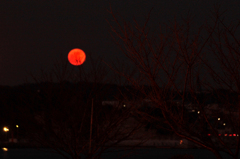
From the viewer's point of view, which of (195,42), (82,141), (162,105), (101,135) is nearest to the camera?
(162,105)

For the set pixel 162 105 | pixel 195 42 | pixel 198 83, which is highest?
pixel 195 42

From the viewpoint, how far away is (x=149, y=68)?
207 inches

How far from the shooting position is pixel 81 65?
10547 mm

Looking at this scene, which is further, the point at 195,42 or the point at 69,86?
the point at 69,86

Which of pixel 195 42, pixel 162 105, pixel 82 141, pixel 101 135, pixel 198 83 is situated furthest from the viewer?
pixel 82 141

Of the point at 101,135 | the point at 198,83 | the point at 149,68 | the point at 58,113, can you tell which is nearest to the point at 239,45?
the point at 198,83

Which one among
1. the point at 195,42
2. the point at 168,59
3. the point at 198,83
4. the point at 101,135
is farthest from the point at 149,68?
the point at 101,135

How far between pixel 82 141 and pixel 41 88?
224 centimetres

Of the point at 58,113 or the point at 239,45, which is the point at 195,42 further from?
the point at 58,113

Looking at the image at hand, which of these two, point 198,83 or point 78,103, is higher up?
point 78,103

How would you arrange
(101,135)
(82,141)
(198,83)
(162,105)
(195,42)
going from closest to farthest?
(162,105) < (195,42) < (198,83) < (101,135) < (82,141)

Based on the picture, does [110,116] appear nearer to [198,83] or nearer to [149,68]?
[198,83]

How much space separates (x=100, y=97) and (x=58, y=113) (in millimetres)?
1423

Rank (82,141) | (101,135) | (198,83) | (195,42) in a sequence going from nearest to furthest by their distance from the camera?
(195,42) < (198,83) < (101,135) < (82,141)
